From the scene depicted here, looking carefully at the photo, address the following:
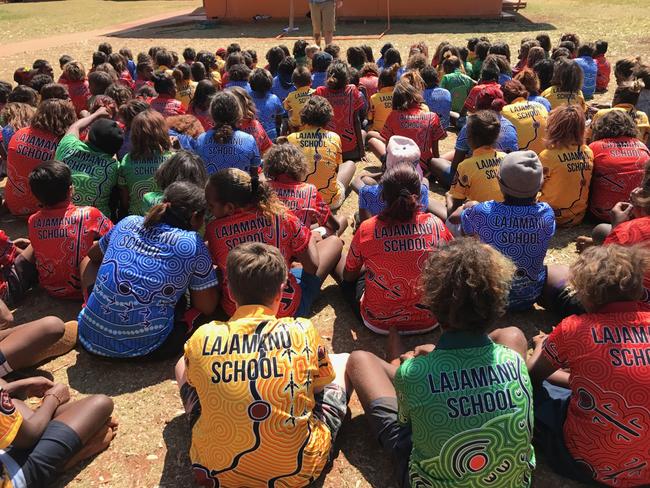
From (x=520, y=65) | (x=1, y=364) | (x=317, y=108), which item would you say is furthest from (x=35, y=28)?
(x=1, y=364)

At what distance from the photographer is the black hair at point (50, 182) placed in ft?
13.9

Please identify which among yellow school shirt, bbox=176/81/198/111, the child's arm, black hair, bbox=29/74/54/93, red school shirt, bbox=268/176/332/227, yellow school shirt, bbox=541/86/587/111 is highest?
black hair, bbox=29/74/54/93

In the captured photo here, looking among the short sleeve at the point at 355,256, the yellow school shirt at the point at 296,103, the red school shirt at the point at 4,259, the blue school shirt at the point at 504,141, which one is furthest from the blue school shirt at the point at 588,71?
the red school shirt at the point at 4,259

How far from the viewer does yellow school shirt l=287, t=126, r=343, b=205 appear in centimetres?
599

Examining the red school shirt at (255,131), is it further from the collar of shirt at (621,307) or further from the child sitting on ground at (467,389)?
the collar of shirt at (621,307)

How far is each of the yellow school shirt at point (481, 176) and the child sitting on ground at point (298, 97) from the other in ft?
10.8

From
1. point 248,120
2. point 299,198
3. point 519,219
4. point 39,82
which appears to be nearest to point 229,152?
point 248,120

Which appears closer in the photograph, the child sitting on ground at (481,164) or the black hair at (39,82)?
the child sitting on ground at (481,164)

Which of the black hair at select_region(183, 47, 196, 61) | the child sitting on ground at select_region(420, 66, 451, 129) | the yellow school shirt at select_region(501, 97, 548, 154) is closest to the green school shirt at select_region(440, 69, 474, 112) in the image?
the child sitting on ground at select_region(420, 66, 451, 129)

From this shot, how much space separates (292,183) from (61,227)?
185 centimetres

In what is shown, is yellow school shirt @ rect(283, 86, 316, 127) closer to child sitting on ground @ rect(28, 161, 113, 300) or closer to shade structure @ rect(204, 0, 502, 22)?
child sitting on ground @ rect(28, 161, 113, 300)

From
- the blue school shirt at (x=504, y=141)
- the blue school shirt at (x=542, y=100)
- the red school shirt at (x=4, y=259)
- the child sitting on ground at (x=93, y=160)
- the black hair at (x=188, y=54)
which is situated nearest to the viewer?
the red school shirt at (x=4, y=259)

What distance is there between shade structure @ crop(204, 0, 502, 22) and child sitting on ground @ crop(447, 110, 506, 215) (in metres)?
17.4

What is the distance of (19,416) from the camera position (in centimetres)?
281
